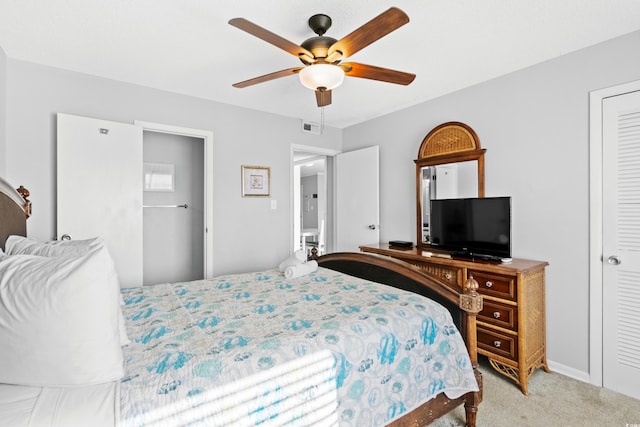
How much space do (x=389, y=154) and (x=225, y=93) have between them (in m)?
2.15

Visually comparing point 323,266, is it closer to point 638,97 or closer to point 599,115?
point 599,115

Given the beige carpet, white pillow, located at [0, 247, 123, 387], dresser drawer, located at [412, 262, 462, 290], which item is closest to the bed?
white pillow, located at [0, 247, 123, 387]

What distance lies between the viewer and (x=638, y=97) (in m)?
2.20

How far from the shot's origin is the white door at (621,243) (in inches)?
86.9

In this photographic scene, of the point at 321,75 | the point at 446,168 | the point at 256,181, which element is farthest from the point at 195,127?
the point at 446,168

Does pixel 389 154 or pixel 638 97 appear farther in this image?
pixel 389 154

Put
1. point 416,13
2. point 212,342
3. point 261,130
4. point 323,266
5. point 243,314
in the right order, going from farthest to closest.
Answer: point 261,130, point 323,266, point 416,13, point 243,314, point 212,342

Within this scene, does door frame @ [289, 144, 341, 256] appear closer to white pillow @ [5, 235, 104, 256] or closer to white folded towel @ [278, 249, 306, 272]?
white folded towel @ [278, 249, 306, 272]

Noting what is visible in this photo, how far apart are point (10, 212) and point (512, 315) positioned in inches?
136

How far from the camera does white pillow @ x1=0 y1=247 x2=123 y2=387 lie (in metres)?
0.88

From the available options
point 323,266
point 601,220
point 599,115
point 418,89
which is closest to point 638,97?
point 599,115

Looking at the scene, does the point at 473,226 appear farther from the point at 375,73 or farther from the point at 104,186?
the point at 104,186

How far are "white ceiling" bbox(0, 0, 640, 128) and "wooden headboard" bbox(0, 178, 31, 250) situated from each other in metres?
1.18

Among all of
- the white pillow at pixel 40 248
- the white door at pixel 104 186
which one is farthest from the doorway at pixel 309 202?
the white pillow at pixel 40 248
